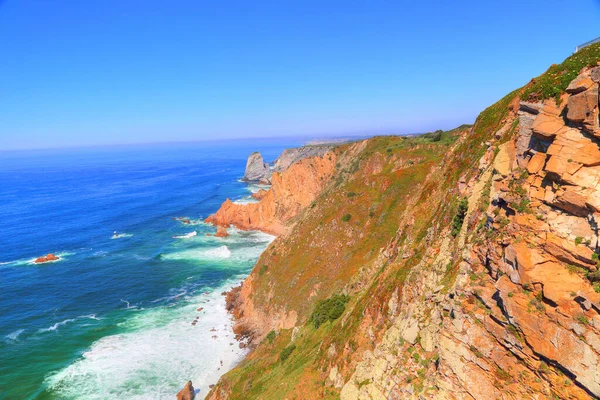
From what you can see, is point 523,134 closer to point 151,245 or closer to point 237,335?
point 237,335

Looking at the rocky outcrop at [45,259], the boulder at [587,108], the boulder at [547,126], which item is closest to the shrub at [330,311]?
the boulder at [547,126]

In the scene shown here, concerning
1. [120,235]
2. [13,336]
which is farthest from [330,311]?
[120,235]

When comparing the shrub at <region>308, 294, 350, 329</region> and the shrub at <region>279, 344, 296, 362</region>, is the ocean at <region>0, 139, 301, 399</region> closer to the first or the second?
the shrub at <region>279, 344, 296, 362</region>

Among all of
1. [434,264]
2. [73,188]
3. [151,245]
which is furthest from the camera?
[73,188]

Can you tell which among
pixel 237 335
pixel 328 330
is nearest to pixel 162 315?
pixel 237 335

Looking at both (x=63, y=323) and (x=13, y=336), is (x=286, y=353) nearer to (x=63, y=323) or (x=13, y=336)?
(x=63, y=323)

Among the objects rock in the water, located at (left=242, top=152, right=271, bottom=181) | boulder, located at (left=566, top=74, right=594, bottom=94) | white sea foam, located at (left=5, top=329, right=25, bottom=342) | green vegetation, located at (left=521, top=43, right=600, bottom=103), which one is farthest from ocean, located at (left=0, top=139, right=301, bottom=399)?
rock in the water, located at (left=242, top=152, right=271, bottom=181)

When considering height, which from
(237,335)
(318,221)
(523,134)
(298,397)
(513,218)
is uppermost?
(523,134)
